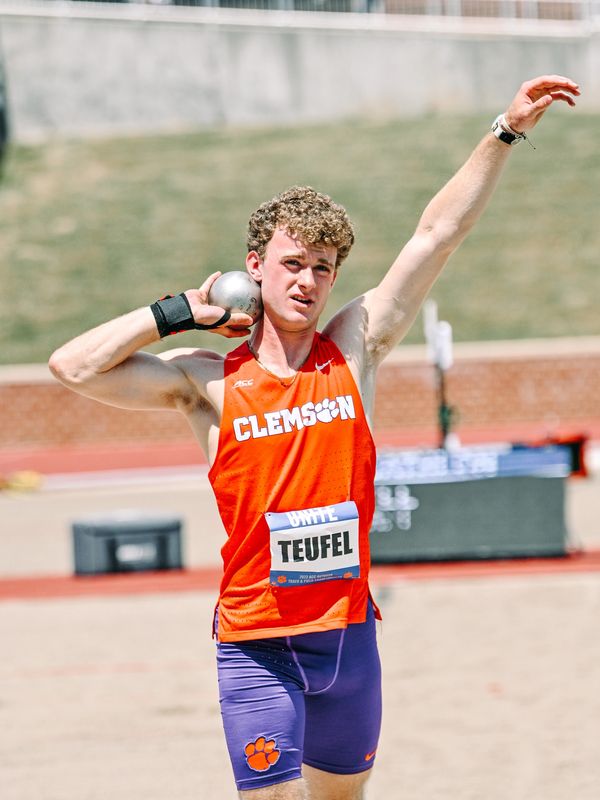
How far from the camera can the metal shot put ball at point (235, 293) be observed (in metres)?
3.83

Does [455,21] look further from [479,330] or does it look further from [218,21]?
[479,330]

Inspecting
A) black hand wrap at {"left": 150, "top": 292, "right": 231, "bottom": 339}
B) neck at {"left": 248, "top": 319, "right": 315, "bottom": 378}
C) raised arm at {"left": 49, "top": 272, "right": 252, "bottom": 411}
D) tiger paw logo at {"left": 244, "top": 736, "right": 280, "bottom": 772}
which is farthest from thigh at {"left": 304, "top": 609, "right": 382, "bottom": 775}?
black hand wrap at {"left": 150, "top": 292, "right": 231, "bottom": 339}

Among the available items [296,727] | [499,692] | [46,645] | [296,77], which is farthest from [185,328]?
[296,77]

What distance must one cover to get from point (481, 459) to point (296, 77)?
25.8m

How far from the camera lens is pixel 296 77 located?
3528cm

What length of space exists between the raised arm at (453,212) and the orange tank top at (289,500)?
1.21 feet

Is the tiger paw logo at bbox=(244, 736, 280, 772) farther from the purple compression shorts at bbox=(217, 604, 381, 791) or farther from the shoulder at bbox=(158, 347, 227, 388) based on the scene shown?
the shoulder at bbox=(158, 347, 227, 388)

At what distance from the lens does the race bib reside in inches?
148

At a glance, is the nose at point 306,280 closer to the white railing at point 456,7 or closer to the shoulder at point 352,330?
the shoulder at point 352,330

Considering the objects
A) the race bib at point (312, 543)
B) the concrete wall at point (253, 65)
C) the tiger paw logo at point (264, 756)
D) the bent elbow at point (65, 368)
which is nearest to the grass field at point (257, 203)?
the concrete wall at point (253, 65)

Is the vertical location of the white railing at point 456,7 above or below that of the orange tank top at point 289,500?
above

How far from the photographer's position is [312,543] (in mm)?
3756

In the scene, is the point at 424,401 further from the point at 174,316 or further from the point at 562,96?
the point at 174,316

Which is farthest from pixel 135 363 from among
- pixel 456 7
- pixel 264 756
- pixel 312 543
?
pixel 456 7
